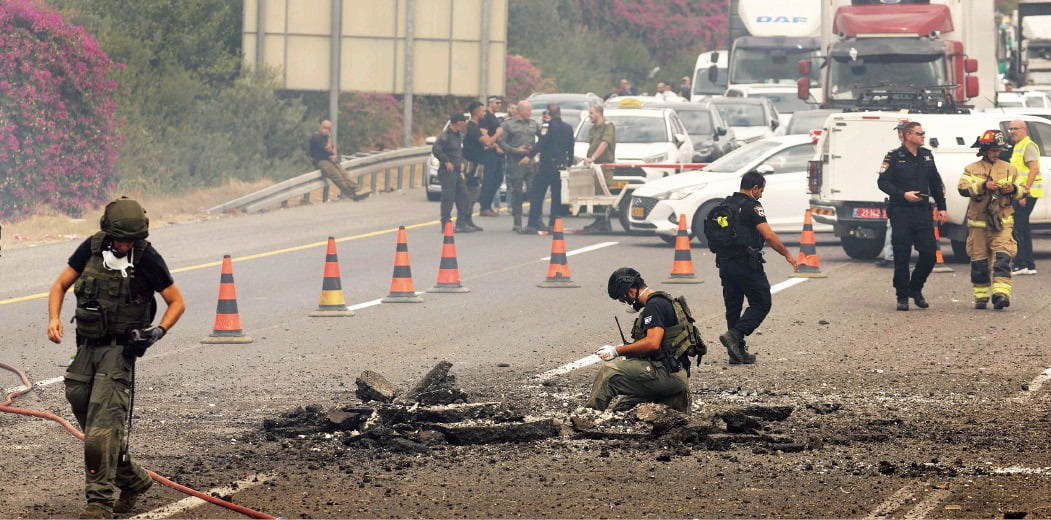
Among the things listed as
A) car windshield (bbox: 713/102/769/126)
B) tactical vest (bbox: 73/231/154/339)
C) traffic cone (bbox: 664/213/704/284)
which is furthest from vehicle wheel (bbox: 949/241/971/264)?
car windshield (bbox: 713/102/769/126)

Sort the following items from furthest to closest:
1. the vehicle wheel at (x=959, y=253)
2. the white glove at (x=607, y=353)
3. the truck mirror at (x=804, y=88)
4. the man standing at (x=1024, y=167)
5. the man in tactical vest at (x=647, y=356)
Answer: the truck mirror at (x=804, y=88), the vehicle wheel at (x=959, y=253), the man standing at (x=1024, y=167), the man in tactical vest at (x=647, y=356), the white glove at (x=607, y=353)

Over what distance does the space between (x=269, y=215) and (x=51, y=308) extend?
19581 mm

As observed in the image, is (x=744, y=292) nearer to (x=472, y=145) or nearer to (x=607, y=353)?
(x=607, y=353)

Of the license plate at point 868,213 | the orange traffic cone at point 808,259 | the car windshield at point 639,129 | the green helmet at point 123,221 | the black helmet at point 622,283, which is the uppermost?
the car windshield at point 639,129

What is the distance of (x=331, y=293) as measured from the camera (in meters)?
15.2

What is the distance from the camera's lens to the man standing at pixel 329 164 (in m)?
28.9

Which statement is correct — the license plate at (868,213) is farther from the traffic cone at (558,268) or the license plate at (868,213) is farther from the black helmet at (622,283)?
the black helmet at (622,283)

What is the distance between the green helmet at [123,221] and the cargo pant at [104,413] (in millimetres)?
496

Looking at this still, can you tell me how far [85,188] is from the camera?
87.1ft

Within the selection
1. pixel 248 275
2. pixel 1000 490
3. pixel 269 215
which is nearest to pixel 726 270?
pixel 1000 490

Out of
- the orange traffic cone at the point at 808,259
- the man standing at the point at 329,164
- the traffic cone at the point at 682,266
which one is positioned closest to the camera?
the traffic cone at the point at 682,266

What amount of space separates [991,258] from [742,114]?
62.2 ft

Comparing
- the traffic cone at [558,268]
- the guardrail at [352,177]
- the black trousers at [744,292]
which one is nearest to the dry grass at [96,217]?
the guardrail at [352,177]

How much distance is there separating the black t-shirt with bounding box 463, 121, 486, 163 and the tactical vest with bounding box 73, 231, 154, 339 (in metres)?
16.9
